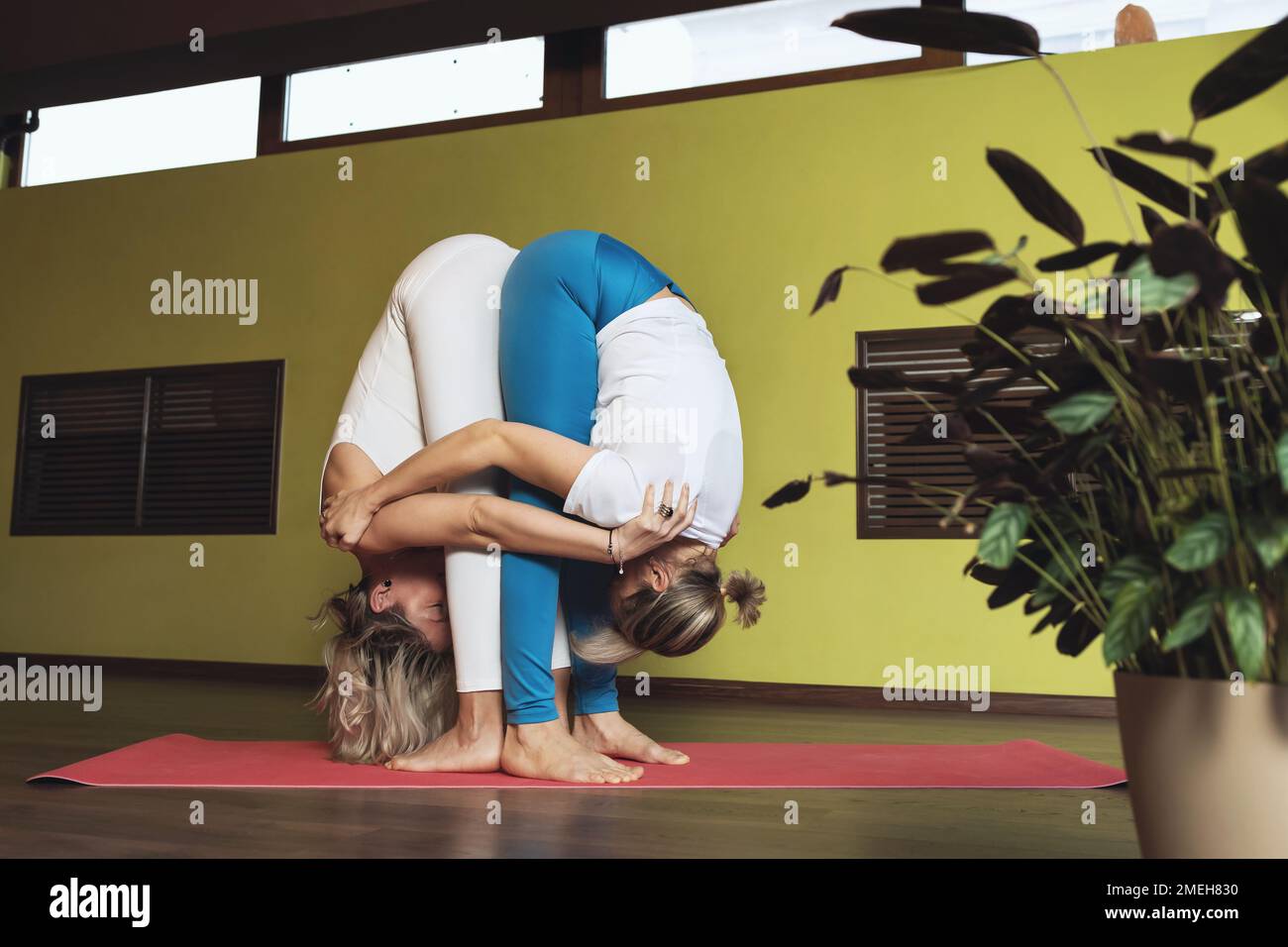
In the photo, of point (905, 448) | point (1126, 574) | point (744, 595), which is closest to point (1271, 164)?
point (1126, 574)

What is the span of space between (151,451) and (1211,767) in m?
5.39

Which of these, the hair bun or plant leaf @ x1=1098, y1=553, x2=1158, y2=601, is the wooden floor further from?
plant leaf @ x1=1098, y1=553, x2=1158, y2=601

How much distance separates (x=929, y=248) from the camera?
93 cm

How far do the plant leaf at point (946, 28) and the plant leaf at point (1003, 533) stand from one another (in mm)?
415

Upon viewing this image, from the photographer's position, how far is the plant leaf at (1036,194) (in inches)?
38.9

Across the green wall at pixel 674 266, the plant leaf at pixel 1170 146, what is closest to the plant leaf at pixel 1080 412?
the plant leaf at pixel 1170 146

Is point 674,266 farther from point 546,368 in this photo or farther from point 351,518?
point 351,518

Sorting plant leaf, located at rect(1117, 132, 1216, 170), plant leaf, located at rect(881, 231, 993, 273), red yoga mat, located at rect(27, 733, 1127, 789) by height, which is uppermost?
plant leaf, located at rect(1117, 132, 1216, 170)

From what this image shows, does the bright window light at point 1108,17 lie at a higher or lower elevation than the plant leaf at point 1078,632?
higher

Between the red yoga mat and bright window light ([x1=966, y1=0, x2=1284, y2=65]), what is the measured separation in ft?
9.29

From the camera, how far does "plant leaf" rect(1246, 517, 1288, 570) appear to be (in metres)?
0.82

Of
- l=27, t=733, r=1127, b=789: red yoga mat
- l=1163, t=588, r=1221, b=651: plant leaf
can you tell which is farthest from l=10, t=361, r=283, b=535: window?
l=1163, t=588, r=1221, b=651: plant leaf

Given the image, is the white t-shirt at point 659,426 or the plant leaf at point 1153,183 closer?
the plant leaf at point 1153,183

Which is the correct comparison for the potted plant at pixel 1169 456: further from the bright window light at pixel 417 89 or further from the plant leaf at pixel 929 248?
the bright window light at pixel 417 89
